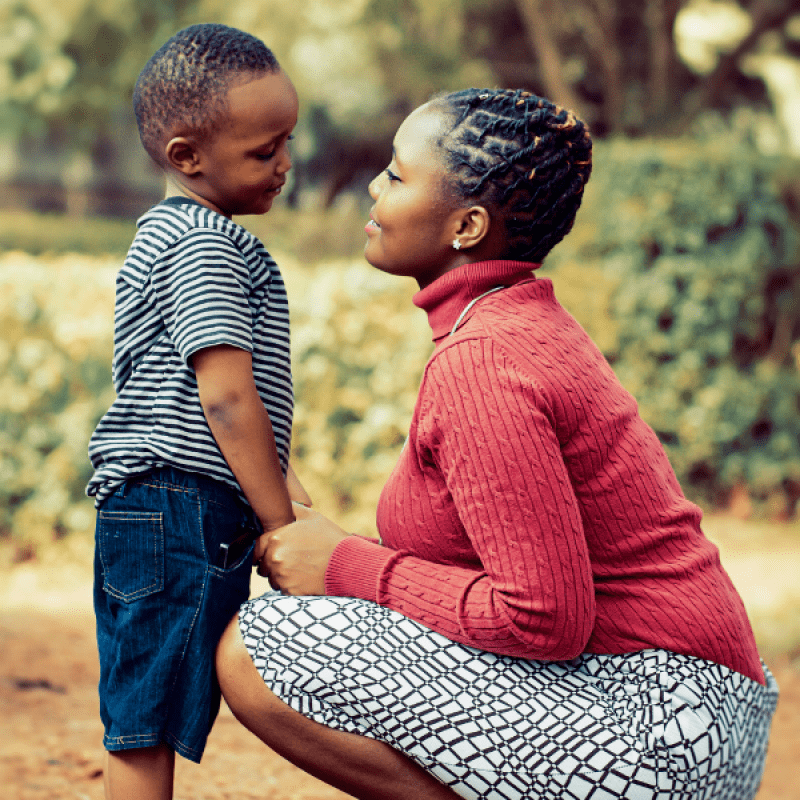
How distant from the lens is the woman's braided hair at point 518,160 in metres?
1.97

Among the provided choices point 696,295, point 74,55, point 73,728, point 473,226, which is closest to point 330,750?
point 473,226

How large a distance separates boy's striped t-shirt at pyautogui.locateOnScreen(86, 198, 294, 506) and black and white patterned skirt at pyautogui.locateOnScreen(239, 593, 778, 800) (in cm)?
43

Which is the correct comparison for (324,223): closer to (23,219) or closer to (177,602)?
(177,602)

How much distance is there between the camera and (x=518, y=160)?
1.96 metres

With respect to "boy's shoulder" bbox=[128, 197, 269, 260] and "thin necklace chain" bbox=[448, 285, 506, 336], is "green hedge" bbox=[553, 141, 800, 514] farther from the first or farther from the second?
"boy's shoulder" bbox=[128, 197, 269, 260]

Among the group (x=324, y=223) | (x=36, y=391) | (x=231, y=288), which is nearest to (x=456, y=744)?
(x=231, y=288)

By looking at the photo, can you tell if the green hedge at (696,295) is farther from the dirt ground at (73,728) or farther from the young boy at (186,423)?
the young boy at (186,423)

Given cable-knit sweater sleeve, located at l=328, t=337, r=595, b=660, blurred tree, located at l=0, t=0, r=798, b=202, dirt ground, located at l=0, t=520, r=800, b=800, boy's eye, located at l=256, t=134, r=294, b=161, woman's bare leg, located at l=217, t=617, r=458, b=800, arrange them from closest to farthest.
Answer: cable-knit sweater sleeve, located at l=328, t=337, r=595, b=660
woman's bare leg, located at l=217, t=617, r=458, b=800
boy's eye, located at l=256, t=134, r=294, b=161
dirt ground, located at l=0, t=520, r=800, b=800
blurred tree, located at l=0, t=0, r=798, b=202

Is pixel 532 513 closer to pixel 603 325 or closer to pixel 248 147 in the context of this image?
pixel 248 147

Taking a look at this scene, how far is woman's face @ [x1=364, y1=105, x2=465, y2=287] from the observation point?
80.2 inches

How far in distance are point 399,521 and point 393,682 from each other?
1.12 feet

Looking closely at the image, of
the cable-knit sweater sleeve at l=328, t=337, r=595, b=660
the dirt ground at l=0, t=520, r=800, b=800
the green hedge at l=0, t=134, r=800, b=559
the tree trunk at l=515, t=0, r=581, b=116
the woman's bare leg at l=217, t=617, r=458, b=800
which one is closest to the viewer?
the cable-knit sweater sleeve at l=328, t=337, r=595, b=660

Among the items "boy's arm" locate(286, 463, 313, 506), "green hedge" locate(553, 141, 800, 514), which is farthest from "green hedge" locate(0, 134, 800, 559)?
"boy's arm" locate(286, 463, 313, 506)

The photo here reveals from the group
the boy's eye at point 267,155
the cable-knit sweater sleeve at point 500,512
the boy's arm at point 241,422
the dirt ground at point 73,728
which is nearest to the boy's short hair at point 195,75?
the boy's eye at point 267,155
